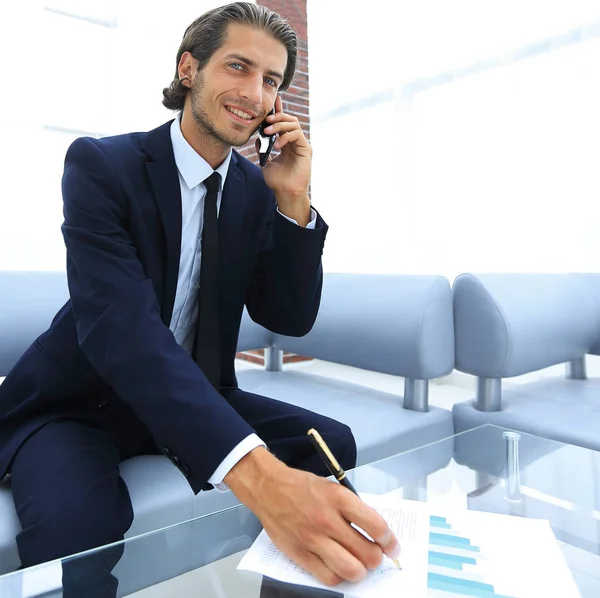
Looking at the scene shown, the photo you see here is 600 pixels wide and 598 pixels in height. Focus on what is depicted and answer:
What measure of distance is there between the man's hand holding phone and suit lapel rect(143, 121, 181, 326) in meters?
0.24

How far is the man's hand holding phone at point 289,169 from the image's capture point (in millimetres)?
1226

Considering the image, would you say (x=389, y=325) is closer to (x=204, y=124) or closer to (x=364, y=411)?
(x=364, y=411)

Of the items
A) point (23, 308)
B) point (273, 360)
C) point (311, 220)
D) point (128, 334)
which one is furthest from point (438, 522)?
point (273, 360)

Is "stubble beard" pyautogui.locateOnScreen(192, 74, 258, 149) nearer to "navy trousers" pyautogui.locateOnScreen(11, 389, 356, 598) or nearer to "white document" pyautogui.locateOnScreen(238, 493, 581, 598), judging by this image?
"navy trousers" pyautogui.locateOnScreen(11, 389, 356, 598)

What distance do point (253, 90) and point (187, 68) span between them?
0.25m

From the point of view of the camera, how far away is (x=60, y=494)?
874 millimetres

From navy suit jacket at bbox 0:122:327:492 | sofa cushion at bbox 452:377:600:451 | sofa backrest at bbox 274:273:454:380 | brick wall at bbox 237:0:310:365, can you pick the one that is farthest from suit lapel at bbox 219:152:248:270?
brick wall at bbox 237:0:310:365

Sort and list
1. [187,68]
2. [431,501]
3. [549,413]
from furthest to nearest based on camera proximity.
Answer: [549,413], [187,68], [431,501]

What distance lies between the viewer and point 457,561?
2.11 feet

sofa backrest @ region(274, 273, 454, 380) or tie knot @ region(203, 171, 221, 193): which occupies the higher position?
tie knot @ region(203, 171, 221, 193)

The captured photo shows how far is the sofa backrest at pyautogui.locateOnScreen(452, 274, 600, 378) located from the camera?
5.30 ft

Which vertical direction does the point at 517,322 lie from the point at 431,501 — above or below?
above

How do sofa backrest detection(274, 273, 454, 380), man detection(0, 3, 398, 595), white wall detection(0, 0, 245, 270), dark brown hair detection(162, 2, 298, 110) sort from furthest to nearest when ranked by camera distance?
1. white wall detection(0, 0, 245, 270)
2. sofa backrest detection(274, 273, 454, 380)
3. dark brown hair detection(162, 2, 298, 110)
4. man detection(0, 3, 398, 595)

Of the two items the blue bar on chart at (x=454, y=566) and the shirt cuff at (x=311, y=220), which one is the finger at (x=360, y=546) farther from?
the shirt cuff at (x=311, y=220)
